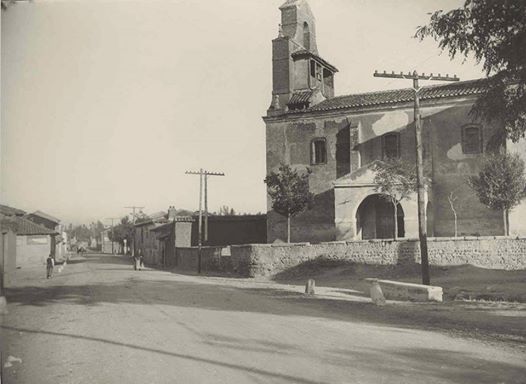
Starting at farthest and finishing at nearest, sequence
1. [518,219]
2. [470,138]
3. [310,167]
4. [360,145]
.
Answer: [310,167] → [360,145] → [470,138] → [518,219]

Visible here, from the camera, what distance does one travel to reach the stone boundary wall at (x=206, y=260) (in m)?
29.4

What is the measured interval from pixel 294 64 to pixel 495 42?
26.9 metres

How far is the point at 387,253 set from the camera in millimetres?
22344

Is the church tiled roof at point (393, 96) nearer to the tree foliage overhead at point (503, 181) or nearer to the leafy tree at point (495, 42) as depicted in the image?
the tree foliage overhead at point (503, 181)

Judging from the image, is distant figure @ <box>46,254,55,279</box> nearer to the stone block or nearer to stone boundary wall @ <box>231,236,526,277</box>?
stone boundary wall @ <box>231,236,526,277</box>

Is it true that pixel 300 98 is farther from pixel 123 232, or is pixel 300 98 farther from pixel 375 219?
pixel 123 232

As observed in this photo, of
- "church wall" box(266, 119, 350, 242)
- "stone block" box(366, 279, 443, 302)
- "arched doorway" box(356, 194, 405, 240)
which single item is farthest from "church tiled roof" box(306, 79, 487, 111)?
"stone block" box(366, 279, 443, 302)

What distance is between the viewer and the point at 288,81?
3550 cm

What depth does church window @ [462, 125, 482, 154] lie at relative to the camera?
93.1ft

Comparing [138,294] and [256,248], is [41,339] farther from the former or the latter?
[256,248]

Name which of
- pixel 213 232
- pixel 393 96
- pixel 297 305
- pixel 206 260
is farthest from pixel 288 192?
pixel 213 232

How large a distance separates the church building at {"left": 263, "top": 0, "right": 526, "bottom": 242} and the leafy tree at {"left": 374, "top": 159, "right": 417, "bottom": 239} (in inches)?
29.2

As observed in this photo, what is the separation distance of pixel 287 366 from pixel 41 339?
17.2 ft

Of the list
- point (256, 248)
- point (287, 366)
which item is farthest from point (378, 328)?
point (256, 248)
